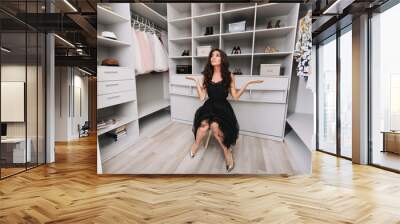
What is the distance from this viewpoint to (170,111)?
15.1 ft

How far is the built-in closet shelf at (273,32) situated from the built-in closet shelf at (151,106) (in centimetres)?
155

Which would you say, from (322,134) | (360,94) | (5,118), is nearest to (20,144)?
(5,118)

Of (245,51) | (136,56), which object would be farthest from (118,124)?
(245,51)

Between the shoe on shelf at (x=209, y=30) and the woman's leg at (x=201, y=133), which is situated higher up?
the shoe on shelf at (x=209, y=30)

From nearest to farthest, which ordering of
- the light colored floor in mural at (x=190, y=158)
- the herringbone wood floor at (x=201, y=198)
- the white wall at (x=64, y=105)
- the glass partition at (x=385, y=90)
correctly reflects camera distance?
the herringbone wood floor at (x=201, y=198), the light colored floor in mural at (x=190, y=158), the glass partition at (x=385, y=90), the white wall at (x=64, y=105)

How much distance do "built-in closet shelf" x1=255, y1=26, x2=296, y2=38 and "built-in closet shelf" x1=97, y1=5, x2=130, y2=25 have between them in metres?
1.79

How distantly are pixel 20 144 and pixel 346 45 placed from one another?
6125 millimetres

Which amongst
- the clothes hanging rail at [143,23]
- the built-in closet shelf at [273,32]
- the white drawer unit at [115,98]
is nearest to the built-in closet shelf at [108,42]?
the clothes hanging rail at [143,23]

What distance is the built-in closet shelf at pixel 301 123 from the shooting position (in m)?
4.51

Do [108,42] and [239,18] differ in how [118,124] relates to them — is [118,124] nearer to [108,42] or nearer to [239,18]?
[108,42]

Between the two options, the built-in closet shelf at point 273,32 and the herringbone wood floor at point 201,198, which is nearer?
the herringbone wood floor at point 201,198

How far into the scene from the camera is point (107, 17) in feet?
14.8

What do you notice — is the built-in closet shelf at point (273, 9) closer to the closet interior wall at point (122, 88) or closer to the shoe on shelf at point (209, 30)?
the shoe on shelf at point (209, 30)

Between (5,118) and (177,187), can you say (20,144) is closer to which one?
(5,118)
